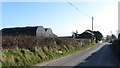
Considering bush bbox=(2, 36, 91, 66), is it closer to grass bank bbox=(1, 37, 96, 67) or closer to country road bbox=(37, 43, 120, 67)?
grass bank bbox=(1, 37, 96, 67)

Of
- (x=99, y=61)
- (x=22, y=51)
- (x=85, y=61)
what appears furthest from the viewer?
(x=99, y=61)

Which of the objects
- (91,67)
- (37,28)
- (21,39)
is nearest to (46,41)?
(21,39)

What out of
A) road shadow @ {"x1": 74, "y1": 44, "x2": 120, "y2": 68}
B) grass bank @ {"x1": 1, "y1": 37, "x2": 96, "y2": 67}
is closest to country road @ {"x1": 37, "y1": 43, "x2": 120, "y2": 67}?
road shadow @ {"x1": 74, "y1": 44, "x2": 120, "y2": 68}

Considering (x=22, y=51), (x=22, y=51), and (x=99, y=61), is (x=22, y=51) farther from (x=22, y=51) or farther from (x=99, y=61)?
(x=99, y=61)

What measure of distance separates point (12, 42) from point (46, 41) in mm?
8759

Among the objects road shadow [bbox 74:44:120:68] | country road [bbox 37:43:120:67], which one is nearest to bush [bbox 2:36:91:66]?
country road [bbox 37:43:120:67]

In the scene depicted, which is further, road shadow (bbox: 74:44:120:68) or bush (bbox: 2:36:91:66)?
road shadow (bbox: 74:44:120:68)

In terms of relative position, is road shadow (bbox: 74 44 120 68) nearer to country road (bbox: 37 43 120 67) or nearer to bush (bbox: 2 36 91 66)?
country road (bbox: 37 43 120 67)

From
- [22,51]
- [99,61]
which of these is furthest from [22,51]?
[99,61]

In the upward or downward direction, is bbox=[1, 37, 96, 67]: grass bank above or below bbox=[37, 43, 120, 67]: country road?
above

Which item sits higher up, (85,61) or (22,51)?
(22,51)

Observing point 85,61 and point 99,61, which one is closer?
point 85,61

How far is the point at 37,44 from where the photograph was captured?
2589 centimetres

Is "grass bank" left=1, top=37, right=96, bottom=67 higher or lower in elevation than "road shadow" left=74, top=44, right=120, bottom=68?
higher
